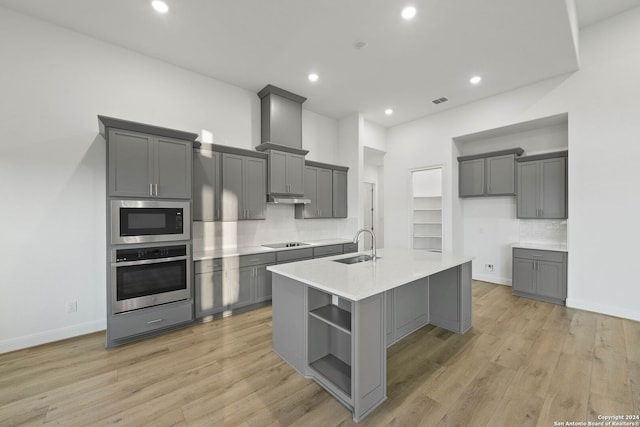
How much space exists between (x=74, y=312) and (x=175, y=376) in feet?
5.61

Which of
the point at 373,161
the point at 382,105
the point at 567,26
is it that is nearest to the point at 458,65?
the point at 567,26

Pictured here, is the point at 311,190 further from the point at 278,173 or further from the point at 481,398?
the point at 481,398

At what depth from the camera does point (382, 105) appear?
5.08 metres

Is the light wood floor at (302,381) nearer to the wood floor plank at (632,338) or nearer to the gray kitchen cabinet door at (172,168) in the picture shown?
the wood floor plank at (632,338)

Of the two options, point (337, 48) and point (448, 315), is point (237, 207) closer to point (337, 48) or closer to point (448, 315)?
point (337, 48)

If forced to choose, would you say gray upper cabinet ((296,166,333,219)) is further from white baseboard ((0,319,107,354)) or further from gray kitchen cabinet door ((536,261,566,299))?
gray kitchen cabinet door ((536,261,566,299))

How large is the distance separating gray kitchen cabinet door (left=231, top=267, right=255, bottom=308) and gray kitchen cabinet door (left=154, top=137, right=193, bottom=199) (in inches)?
49.5

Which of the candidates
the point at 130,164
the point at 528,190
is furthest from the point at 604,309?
the point at 130,164

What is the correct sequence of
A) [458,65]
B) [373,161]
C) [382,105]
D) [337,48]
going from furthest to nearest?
[373,161] → [382,105] → [458,65] → [337,48]

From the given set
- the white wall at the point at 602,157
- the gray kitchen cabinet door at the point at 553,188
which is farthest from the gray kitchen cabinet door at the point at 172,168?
the gray kitchen cabinet door at the point at 553,188

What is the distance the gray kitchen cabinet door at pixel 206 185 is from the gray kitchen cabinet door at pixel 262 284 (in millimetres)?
952

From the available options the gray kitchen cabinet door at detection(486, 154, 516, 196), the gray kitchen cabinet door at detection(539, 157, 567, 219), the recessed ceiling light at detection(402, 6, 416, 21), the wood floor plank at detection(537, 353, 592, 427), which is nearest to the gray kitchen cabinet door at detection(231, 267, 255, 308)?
the wood floor plank at detection(537, 353, 592, 427)

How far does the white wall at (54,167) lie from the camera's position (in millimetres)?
2672

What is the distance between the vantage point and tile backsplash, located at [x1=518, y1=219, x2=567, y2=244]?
4430 mm
